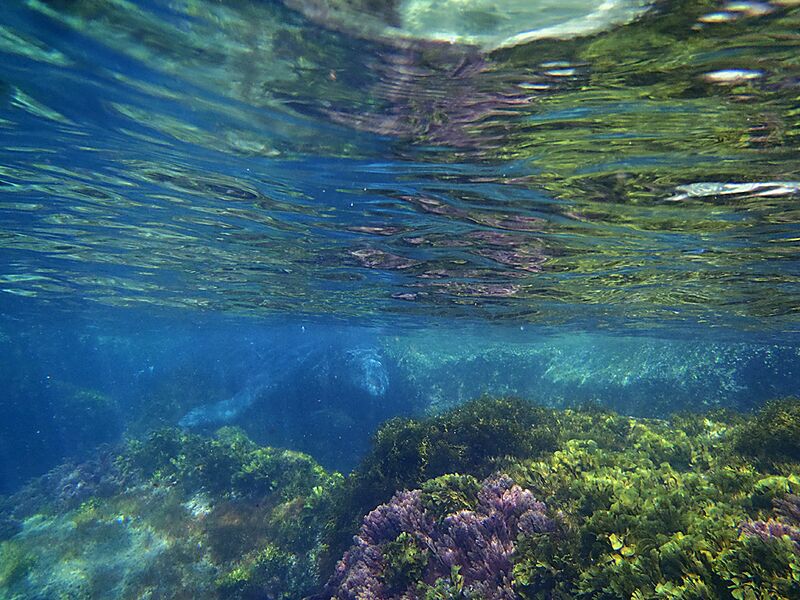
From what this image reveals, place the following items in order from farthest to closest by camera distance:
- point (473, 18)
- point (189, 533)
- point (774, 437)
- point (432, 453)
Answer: point (189, 533) < point (432, 453) < point (774, 437) < point (473, 18)

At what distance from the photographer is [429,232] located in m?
12.2

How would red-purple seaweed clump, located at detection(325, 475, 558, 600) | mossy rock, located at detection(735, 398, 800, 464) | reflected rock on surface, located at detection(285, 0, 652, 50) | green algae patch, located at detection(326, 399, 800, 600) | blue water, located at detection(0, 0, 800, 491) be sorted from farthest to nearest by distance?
mossy rock, located at detection(735, 398, 800, 464) → red-purple seaweed clump, located at detection(325, 475, 558, 600) → blue water, located at detection(0, 0, 800, 491) → green algae patch, located at detection(326, 399, 800, 600) → reflected rock on surface, located at detection(285, 0, 652, 50)

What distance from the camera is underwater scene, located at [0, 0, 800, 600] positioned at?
5391mm

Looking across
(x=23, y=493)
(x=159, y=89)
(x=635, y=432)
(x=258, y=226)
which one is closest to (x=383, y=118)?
(x=159, y=89)

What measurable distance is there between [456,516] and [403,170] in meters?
6.95

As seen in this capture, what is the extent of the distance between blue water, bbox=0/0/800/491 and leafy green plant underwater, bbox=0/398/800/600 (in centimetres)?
520

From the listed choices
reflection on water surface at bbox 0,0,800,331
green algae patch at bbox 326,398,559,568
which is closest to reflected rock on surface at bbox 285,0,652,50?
reflection on water surface at bbox 0,0,800,331

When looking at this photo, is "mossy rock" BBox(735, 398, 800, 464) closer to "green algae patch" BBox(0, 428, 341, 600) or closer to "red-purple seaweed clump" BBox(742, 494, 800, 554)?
"red-purple seaweed clump" BBox(742, 494, 800, 554)

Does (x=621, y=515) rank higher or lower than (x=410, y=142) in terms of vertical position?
lower

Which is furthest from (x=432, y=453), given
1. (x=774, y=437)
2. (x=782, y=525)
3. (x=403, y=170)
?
(x=774, y=437)

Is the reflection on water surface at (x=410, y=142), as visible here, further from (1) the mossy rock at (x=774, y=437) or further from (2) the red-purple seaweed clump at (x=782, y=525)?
(2) the red-purple seaweed clump at (x=782, y=525)

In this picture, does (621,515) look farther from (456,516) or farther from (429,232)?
(429,232)

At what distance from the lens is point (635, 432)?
45.0ft

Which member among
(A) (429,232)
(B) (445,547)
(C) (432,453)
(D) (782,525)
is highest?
(A) (429,232)
